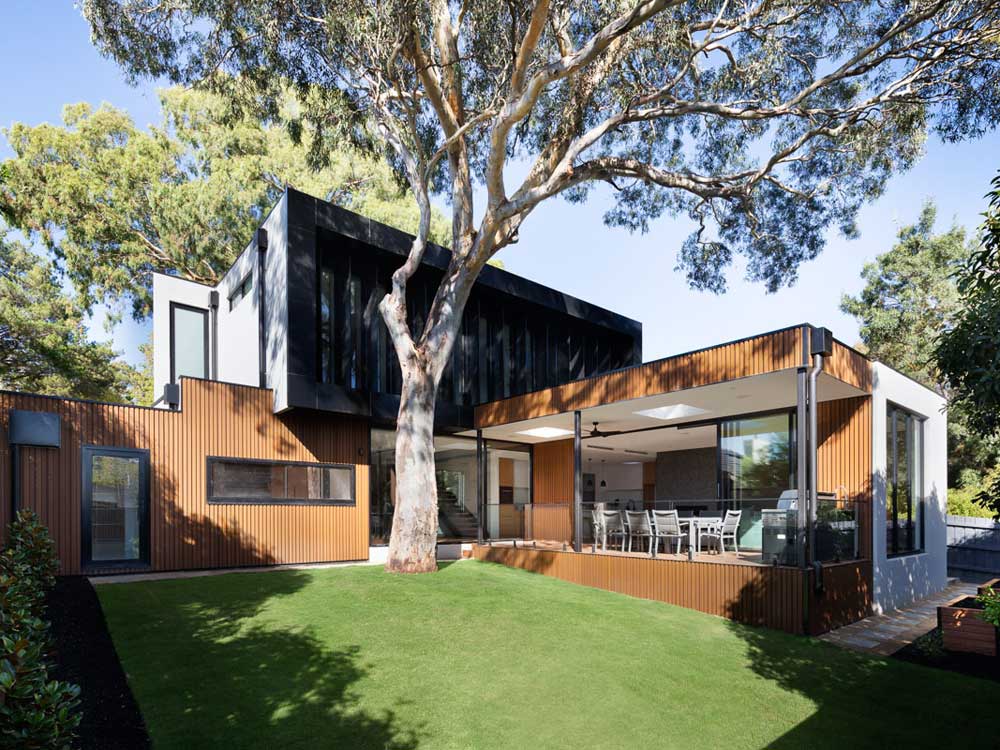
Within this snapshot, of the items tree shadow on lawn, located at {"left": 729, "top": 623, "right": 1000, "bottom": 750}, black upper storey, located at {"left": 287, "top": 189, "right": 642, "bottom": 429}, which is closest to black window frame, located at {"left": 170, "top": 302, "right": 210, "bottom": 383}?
black upper storey, located at {"left": 287, "top": 189, "right": 642, "bottom": 429}

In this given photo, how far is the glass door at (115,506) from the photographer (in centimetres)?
955

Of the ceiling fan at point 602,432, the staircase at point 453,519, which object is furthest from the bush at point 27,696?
the ceiling fan at point 602,432

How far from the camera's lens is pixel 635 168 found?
38.7ft

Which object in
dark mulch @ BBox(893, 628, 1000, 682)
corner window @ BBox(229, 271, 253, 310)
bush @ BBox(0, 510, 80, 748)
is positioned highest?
corner window @ BBox(229, 271, 253, 310)

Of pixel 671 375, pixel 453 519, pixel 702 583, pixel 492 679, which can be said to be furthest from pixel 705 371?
pixel 453 519

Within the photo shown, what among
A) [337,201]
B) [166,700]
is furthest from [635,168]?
[337,201]

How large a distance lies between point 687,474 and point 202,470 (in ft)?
42.2

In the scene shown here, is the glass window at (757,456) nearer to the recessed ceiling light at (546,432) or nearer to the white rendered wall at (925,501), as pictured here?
the white rendered wall at (925,501)

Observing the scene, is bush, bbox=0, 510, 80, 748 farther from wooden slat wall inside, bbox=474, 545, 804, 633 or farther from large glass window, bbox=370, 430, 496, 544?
large glass window, bbox=370, 430, 496, 544

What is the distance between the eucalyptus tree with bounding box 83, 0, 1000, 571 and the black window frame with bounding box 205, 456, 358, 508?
248 centimetres

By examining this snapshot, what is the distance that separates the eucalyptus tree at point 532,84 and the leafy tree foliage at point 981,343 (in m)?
5.74

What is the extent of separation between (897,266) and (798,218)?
1072 cm

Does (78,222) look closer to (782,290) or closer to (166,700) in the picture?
(166,700)

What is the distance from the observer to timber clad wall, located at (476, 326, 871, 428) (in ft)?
26.3
